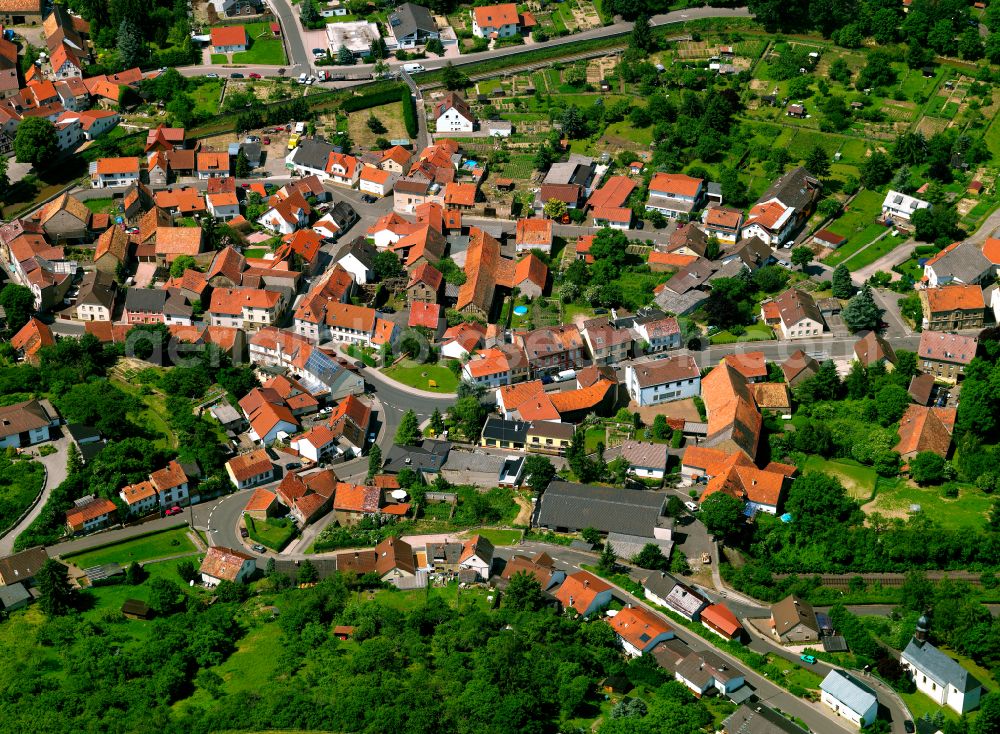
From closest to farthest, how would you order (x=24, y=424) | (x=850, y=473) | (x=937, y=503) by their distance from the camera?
(x=937, y=503) → (x=850, y=473) → (x=24, y=424)

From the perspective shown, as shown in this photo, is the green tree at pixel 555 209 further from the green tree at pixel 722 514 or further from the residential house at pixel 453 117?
the green tree at pixel 722 514

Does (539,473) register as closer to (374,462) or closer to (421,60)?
(374,462)

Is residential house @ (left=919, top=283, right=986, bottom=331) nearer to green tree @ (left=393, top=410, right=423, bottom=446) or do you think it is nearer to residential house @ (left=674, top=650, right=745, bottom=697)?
residential house @ (left=674, top=650, right=745, bottom=697)

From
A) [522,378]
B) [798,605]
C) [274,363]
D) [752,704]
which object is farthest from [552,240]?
[752,704]

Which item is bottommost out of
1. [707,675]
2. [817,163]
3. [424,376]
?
[707,675]

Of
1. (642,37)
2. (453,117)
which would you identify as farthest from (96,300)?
(642,37)

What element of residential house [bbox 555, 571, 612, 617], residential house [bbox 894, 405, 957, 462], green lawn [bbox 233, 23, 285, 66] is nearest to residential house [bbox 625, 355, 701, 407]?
residential house [bbox 894, 405, 957, 462]
